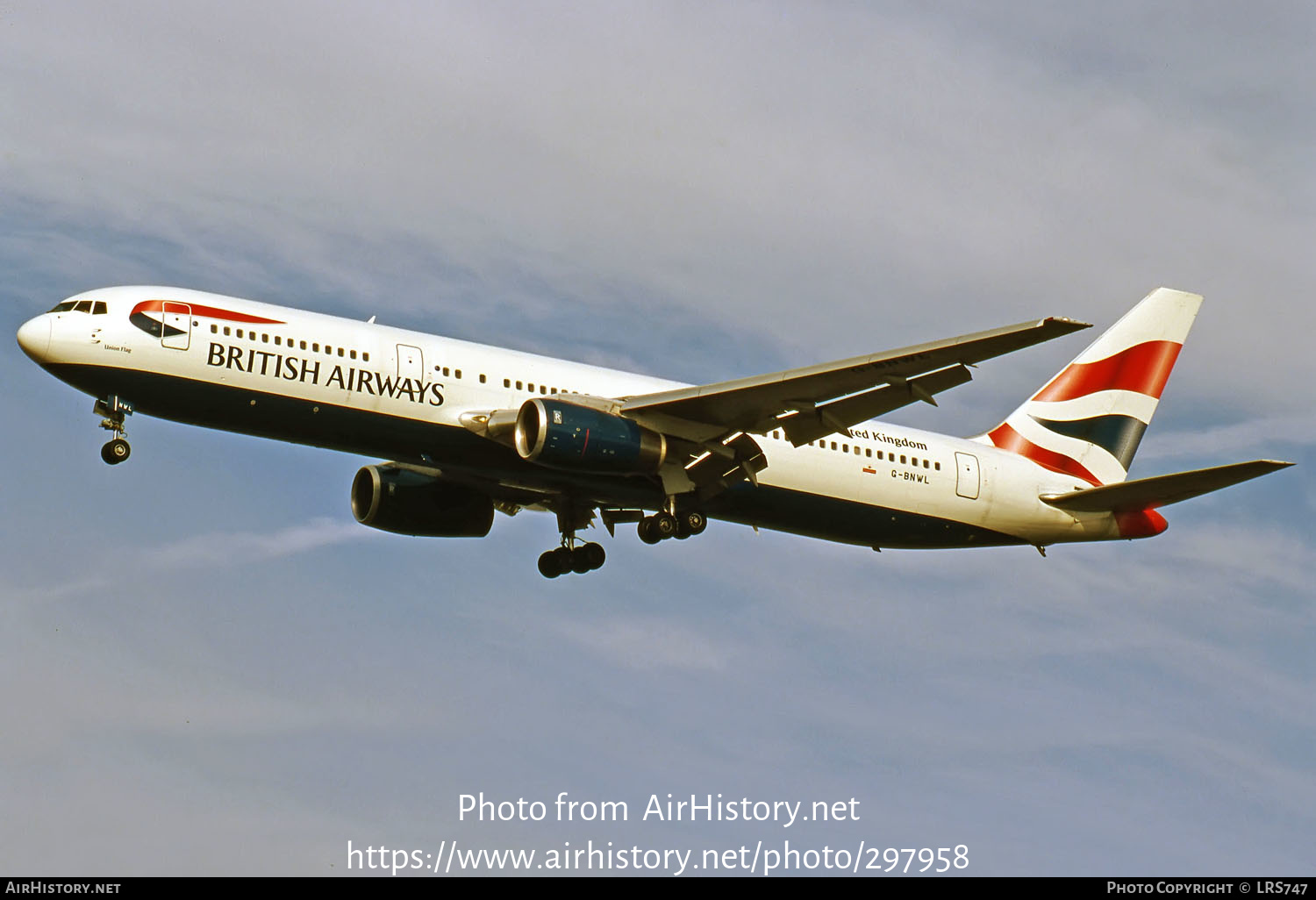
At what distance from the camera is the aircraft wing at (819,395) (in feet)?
98.1

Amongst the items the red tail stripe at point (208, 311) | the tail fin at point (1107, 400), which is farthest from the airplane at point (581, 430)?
the tail fin at point (1107, 400)

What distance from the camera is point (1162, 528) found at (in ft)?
134

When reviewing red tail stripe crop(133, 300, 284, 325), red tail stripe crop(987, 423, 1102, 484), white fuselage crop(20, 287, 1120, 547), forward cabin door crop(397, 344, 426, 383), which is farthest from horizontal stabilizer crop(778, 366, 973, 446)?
red tail stripe crop(133, 300, 284, 325)

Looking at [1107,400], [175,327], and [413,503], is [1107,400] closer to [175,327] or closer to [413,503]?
[413,503]

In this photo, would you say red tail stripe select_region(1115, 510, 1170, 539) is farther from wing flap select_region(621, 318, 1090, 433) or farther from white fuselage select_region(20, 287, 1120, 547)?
wing flap select_region(621, 318, 1090, 433)

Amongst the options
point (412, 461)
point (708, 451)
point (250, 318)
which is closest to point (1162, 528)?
point (708, 451)

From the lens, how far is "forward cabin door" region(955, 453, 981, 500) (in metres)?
39.7

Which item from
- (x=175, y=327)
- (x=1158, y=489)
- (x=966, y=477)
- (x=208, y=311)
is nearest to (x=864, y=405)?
(x=966, y=477)

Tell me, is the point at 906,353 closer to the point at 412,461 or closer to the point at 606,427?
the point at 606,427

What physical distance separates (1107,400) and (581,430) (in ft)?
61.5

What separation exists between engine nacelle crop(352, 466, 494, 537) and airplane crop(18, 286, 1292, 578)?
0.05 m

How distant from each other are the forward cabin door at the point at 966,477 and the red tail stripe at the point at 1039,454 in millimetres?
2900

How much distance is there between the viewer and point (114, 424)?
32.5m

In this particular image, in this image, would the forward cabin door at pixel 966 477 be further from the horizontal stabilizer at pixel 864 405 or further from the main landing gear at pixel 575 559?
the main landing gear at pixel 575 559
